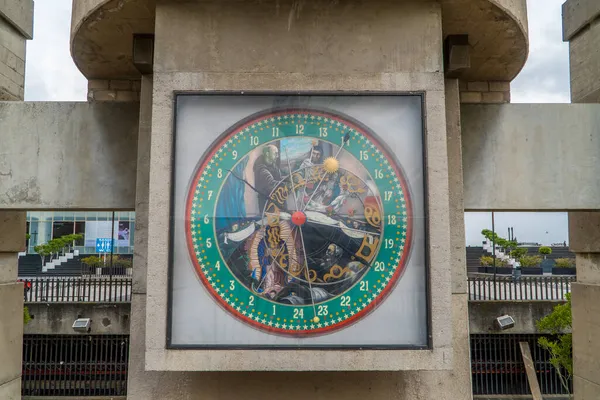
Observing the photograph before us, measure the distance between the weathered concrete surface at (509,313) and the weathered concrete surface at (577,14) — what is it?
1075 cm

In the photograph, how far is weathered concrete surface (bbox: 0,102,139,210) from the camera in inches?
202

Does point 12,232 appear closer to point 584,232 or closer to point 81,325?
point 584,232

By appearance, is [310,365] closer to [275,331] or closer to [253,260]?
[275,331]

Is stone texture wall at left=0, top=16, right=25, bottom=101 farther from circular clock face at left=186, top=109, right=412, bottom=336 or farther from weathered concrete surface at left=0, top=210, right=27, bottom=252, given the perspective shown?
circular clock face at left=186, top=109, right=412, bottom=336

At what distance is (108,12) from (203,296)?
263 centimetres

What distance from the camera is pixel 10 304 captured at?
5723 mm

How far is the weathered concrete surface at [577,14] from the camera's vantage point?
5.54m

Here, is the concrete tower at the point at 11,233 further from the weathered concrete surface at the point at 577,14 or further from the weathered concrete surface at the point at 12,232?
the weathered concrete surface at the point at 577,14

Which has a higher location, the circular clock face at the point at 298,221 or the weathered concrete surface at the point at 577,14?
the weathered concrete surface at the point at 577,14

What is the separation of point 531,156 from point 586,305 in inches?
70.5

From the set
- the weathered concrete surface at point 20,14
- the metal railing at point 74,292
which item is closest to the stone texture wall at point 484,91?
the weathered concrete surface at point 20,14

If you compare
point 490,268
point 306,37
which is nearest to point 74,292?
point 306,37

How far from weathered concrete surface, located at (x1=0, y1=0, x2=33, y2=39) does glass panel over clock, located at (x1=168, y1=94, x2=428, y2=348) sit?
102 inches

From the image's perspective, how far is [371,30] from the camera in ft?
15.0
